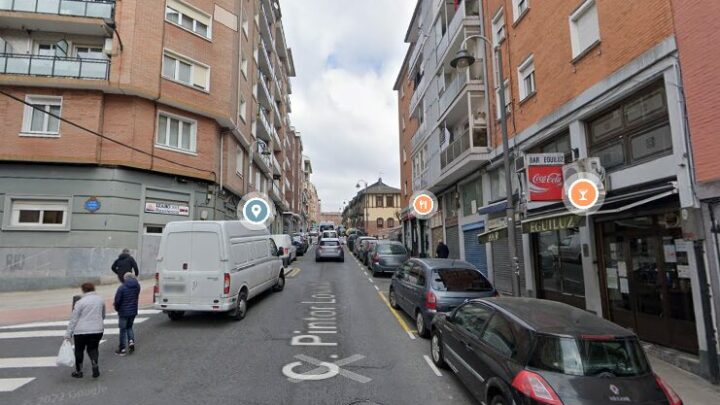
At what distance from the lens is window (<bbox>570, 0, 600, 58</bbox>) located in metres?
8.99

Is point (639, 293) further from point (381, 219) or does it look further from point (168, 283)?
point (381, 219)

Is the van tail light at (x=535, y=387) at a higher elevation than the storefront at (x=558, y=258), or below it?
below

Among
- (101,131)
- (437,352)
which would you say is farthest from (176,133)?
(437,352)

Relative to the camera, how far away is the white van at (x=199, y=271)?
28.3 ft

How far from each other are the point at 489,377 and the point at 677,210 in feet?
16.8

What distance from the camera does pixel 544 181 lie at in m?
9.41

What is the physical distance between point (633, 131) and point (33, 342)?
504 inches

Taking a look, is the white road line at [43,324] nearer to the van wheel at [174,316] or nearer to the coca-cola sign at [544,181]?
the van wheel at [174,316]

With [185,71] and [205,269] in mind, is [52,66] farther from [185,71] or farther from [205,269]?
[205,269]

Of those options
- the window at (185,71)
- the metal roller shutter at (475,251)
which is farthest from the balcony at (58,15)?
the metal roller shutter at (475,251)

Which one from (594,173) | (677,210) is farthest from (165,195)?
(677,210)

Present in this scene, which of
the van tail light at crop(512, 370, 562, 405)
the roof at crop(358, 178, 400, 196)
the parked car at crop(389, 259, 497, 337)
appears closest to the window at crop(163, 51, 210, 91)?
the parked car at crop(389, 259, 497, 337)

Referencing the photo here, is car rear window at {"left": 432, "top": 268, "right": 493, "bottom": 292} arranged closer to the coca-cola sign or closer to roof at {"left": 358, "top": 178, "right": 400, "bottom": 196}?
the coca-cola sign

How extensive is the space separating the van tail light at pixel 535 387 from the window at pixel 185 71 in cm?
1802
